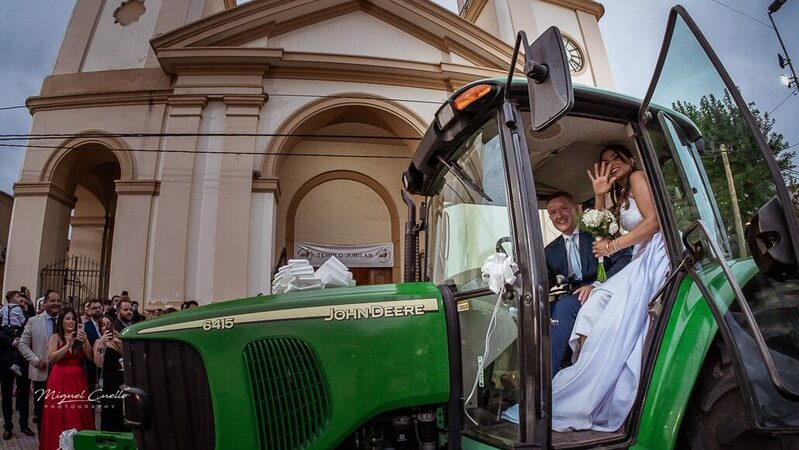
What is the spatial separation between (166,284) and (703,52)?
11599 mm

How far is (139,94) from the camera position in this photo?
12609 mm

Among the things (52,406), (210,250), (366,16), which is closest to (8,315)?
(52,406)

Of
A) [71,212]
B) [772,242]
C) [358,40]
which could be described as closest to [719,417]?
[772,242]

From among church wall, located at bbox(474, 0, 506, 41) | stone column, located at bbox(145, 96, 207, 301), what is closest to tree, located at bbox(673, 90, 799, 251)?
stone column, located at bbox(145, 96, 207, 301)

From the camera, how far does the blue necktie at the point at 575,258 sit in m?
2.98

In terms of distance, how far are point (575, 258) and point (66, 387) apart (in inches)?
204

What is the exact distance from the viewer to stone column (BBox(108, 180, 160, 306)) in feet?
37.1

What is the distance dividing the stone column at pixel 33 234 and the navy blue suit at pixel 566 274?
1282 centimetres

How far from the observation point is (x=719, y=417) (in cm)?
177

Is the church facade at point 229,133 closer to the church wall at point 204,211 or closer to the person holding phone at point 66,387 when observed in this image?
the church wall at point 204,211

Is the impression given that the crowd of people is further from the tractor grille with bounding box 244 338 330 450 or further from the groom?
the groom

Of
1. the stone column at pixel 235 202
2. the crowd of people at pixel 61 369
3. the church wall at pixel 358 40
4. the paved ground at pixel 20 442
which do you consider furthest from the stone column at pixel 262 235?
the paved ground at pixel 20 442

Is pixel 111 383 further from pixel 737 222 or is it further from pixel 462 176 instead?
pixel 737 222

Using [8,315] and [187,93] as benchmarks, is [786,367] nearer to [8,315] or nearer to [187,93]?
[8,315]
